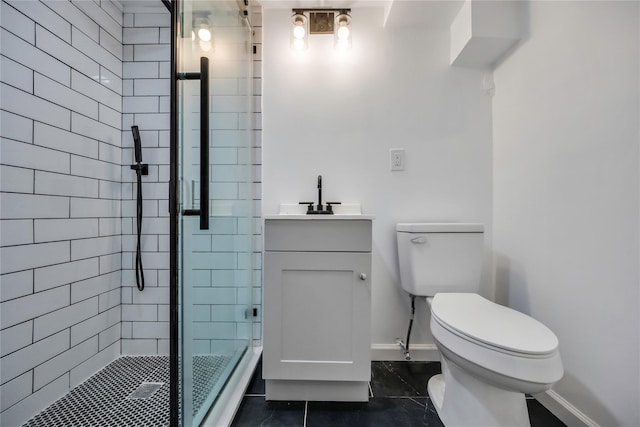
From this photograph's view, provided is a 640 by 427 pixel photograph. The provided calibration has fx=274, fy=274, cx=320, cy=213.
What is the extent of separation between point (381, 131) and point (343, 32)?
1.91 ft

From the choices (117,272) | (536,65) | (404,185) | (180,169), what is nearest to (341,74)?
(404,185)

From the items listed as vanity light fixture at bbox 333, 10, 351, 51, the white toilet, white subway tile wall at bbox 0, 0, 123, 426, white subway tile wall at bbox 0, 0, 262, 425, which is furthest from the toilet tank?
white subway tile wall at bbox 0, 0, 123, 426

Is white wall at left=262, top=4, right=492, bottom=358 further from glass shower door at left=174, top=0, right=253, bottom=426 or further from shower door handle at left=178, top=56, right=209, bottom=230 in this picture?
shower door handle at left=178, top=56, right=209, bottom=230

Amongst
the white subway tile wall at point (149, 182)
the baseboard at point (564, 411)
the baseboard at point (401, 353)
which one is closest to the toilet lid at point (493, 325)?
the baseboard at point (564, 411)

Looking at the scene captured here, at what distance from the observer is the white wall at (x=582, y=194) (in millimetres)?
Result: 887

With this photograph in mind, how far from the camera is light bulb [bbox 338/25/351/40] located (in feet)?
4.96

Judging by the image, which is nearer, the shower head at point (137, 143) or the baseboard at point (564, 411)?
the baseboard at point (564, 411)

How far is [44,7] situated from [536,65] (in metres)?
2.16

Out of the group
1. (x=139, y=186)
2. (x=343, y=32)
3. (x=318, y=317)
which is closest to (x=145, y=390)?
(x=318, y=317)

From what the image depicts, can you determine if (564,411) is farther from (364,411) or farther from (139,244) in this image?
(139,244)

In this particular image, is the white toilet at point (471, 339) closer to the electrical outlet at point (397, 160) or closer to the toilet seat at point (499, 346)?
the toilet seat at point (499, 346)

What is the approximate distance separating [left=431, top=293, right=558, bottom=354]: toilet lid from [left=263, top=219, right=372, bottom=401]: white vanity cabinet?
1.02 ft

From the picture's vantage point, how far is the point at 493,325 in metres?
0.91

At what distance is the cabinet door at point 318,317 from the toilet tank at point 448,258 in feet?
1.26
